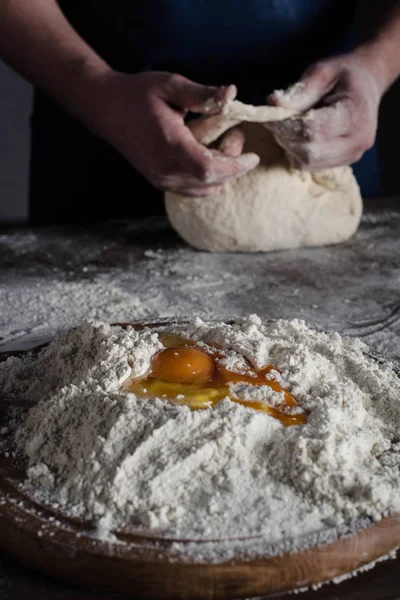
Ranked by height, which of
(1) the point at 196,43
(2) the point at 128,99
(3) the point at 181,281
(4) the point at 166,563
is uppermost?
(1) the point at 196,43

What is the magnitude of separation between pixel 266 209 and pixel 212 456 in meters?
1.11

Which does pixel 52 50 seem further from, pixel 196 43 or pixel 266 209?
pixel 266 209

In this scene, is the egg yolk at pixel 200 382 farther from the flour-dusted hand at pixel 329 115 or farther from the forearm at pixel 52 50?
the forearm at pixel 52 50

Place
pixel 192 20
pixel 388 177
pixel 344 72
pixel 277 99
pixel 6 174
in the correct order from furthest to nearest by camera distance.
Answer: pixel 6 174 → pixel 388 177 → pixel 192 20 → pixel 344 72 → pixel 277 99

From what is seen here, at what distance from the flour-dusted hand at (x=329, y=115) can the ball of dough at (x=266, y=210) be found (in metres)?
0.06

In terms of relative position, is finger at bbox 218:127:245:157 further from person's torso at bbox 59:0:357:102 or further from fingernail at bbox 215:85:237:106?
person's torso at bbox 59:0:357:102

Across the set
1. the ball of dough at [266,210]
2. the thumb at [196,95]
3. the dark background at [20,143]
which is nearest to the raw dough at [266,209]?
the ball of dough at [266,210]

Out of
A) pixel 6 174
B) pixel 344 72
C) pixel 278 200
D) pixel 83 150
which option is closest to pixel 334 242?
pixel 278 200

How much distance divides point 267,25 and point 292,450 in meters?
1.46

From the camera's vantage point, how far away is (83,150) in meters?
2.27

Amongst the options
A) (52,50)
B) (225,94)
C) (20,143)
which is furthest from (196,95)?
(20,143)

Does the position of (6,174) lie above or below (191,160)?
Answer: below

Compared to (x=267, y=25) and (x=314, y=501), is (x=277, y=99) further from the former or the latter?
(x=314, y=501)

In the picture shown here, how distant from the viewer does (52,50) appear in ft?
6.38
